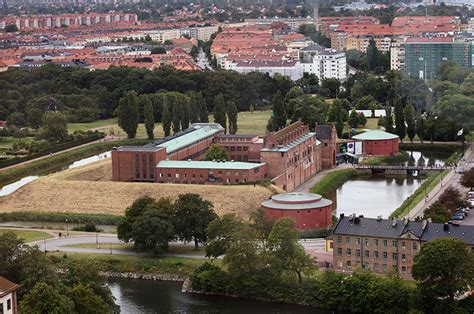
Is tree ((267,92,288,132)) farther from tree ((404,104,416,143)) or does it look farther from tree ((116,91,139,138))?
tree ((116,91,139,138))

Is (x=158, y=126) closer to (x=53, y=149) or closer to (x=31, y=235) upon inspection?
(x=53, y=149)

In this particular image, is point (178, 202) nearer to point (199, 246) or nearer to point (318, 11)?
point (199, 246)

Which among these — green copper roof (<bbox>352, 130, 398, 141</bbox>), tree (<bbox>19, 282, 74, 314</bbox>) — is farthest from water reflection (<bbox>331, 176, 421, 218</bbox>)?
tree (<bbox>19, 282, 74, 314</bbox>)

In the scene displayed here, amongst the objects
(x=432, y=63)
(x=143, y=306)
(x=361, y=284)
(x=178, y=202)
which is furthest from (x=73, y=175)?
(x=432, y=63)

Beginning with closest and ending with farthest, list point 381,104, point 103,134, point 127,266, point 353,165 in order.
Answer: point 127,266 → point 353,165 → point 103,134 → point 381,104

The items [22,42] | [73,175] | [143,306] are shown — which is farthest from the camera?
[22,42]
